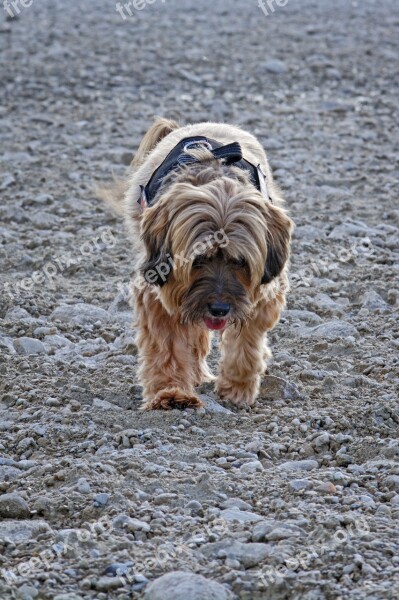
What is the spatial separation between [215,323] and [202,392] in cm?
95

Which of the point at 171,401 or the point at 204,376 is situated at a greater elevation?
the point at 171,401

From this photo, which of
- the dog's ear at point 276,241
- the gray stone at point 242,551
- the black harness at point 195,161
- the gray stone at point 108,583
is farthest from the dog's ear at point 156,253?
the gray stone at point 108,583

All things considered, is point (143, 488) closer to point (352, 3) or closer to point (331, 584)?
point (331, 584)

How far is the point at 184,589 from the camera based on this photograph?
406 cm

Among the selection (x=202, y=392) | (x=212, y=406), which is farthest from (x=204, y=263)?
(x=202, y=392)

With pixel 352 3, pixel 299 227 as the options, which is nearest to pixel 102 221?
pixel 299 227

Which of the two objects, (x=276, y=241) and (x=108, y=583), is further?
(x=276, y=241)

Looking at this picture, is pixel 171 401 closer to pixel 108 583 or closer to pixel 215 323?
pixel 215 323

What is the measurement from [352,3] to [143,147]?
19.8 m

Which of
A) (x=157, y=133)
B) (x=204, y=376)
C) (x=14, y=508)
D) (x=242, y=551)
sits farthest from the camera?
(x=157, y=133)

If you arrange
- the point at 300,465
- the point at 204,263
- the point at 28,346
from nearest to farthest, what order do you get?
the point at 300,465
the point at 204,263
the point at 28,346

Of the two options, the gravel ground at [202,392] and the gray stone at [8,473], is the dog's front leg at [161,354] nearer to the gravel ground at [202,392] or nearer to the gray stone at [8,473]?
the gravel ground at [202,392]

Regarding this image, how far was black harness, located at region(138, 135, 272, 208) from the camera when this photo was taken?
596cm

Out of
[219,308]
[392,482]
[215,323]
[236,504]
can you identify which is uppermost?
[219,308]
